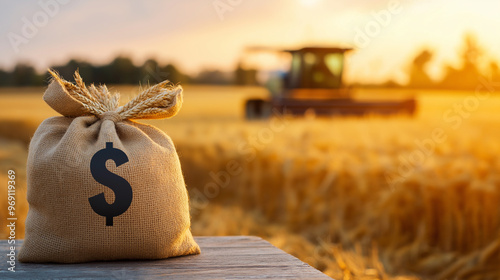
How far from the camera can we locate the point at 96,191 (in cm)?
115

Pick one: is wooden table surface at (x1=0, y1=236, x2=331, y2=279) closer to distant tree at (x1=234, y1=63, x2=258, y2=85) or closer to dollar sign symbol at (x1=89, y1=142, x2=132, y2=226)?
dollar sign symbol at (x1=89, y1=142, x2=132, y2=226)

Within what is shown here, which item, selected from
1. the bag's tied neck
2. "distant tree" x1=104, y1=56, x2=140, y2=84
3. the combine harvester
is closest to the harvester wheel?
the combine harvester

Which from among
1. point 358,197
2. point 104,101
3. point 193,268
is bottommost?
point 358,197

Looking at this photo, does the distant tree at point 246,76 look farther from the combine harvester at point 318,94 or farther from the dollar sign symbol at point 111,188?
the dollar sign symbol at point 111,188

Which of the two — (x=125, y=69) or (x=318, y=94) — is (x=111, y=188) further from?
(x=318, y=94)

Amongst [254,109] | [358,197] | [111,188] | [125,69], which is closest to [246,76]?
[254,109]

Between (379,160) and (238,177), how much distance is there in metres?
1.33

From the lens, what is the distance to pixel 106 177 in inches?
45.3

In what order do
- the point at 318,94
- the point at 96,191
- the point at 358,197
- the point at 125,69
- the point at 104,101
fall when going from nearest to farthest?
the point at 96,191
the point at 104,101
the point at 358,197
the point at 125,69
the point at 318,94

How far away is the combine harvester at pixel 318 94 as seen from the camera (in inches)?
426

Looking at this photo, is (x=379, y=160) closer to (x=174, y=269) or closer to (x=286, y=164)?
(x=286, y=164)

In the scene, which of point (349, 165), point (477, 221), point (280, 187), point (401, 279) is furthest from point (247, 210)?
point (401, 279)

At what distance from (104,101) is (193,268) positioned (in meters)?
0.46

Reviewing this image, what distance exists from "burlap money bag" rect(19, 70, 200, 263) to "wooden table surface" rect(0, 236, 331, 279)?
3cm
